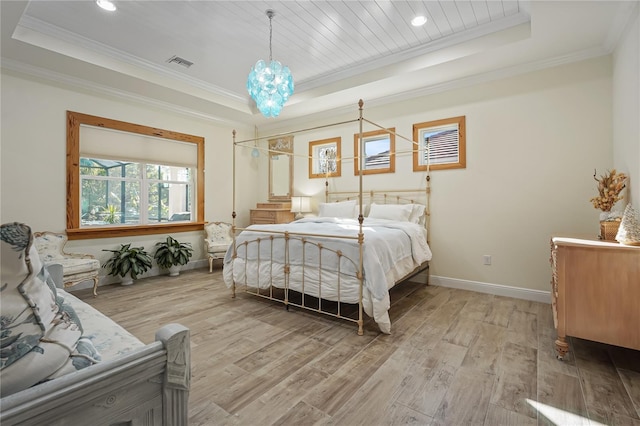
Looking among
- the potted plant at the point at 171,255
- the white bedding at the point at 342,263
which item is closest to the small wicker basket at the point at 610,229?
the white bedding at the point at 342,263

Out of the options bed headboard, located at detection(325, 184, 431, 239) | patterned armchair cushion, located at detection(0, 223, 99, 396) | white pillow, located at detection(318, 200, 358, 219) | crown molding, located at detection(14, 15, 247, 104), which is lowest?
patterned armchair cushion, located at detection(0, 223, 99, 396)

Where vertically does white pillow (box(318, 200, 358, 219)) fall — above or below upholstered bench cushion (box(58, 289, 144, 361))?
above

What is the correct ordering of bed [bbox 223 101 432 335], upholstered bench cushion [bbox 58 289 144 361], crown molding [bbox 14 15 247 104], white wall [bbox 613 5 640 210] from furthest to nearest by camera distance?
crown molding [bbox 14 15 247 104] < bed [bbox 223 101 432 335] < white wall [bbox 613 5 640 210] < upholstered bench cushion [bbox 58 289 144 361]

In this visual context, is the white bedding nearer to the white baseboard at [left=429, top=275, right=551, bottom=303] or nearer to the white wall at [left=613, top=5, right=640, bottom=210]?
the white baseboard at [left=429, top=275, right=551, bottom=303]

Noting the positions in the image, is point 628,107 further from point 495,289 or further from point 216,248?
point 216,248

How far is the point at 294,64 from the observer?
12.8 feet

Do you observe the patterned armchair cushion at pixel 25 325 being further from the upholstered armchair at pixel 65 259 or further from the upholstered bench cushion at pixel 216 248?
the upholstered bench cushion at pixel 216 248

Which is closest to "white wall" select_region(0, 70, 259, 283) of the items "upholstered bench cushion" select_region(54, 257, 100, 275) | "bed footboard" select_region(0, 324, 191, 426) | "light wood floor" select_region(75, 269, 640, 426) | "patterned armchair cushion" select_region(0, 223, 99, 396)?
"upholstered bench cushion" select_region(54, 257, 100, 275)

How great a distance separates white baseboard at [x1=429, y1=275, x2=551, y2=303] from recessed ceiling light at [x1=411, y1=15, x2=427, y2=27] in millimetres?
3046

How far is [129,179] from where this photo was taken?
4.48 m

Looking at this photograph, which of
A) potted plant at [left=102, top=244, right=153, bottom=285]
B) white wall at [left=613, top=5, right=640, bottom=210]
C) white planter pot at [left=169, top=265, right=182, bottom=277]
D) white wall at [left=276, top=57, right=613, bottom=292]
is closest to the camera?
white wall at [left=613, top=5, right=640, bottom=210]

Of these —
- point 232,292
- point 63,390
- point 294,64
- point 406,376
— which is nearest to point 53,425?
point 63,390

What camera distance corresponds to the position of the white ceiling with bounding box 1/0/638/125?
2.73 meters

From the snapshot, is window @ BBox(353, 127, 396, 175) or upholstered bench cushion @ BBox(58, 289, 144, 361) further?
window @ BBox(353, 127, 396, 175)
